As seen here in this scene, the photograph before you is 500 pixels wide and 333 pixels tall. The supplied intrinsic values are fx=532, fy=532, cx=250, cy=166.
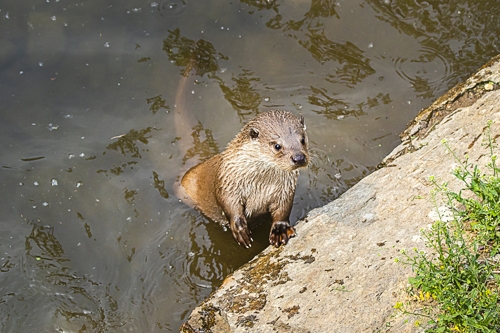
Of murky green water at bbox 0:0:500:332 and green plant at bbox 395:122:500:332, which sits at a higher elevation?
green plant at bbox 395:122:500:332

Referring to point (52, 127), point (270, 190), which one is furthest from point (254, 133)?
point (52, 127)

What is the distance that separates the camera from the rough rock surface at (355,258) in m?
2.48

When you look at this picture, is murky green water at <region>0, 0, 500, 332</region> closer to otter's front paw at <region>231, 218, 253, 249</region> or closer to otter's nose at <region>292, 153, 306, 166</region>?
otter's front paw at <region>231, 218, 253, 249</region>

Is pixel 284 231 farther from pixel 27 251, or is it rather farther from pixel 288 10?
pixel 288 10

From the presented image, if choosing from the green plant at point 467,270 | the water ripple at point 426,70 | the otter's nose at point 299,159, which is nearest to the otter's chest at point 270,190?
the otter's nose at point 299,159

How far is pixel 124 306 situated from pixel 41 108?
170 centimetres

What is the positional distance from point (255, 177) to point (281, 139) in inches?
18.9

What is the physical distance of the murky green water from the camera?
3598 mm

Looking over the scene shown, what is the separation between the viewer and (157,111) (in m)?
4.27

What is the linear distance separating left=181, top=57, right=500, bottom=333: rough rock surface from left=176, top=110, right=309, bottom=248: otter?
0.95 feet

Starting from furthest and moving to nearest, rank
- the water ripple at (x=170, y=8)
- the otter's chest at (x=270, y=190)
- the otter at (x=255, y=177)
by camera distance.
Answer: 1. the water ripple at (x=170, y=8)
2. the otter's chest at (x=270, y=190)
3. the otter at (x=255, y=177)

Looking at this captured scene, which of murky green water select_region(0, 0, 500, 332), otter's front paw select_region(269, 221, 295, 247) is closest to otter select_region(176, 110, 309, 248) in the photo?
otter's front paw select_region(269, 221, 295, 247)

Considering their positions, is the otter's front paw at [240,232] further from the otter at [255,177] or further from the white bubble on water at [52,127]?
the white bubble on water at [52,127]

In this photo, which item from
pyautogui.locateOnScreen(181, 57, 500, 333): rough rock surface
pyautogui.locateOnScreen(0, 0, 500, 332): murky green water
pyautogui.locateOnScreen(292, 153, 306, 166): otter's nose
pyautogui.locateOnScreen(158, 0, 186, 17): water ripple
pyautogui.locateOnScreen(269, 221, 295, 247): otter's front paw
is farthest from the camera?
pyautogui.locateOnScreen(158, 0, 186, 17): water ripple
